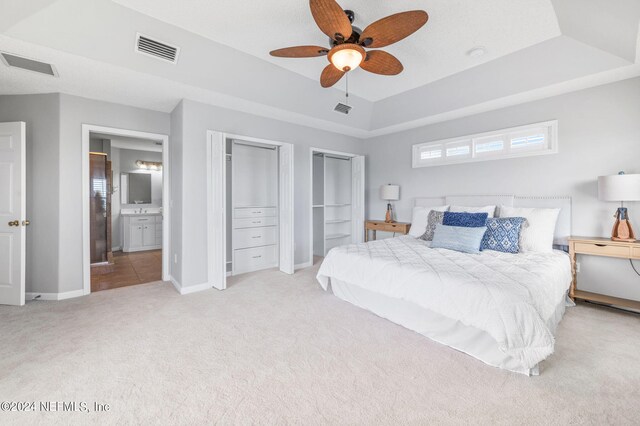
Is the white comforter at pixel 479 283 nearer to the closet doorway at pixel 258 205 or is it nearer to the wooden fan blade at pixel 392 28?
the closet doorway at pixel 258 205

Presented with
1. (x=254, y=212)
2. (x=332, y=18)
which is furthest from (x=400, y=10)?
(x=254, y=212)

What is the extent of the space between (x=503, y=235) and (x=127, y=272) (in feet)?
18.0

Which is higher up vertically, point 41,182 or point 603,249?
point 41,182

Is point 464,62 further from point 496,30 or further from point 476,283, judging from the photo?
point 476,283

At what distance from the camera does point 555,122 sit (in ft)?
11.6

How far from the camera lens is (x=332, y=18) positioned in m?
1.95

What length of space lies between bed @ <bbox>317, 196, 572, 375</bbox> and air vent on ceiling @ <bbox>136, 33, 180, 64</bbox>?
268 cm

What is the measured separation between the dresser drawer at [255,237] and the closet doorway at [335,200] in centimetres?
81

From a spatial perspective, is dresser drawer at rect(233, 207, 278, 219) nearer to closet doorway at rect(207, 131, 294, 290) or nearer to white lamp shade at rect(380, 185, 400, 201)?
closet doorway at rect(207, 131, 294, 290)

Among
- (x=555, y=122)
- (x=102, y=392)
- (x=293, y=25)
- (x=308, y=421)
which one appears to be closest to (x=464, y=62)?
(x=555, y=122)

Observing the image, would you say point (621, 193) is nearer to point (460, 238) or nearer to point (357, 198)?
point (460, 238)

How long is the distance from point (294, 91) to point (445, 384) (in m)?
3.63

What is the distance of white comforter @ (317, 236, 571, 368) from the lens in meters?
1.84

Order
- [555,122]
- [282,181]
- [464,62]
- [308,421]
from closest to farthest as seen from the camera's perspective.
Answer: [308,421]
[464,62]
[555,122]
[282,181]
